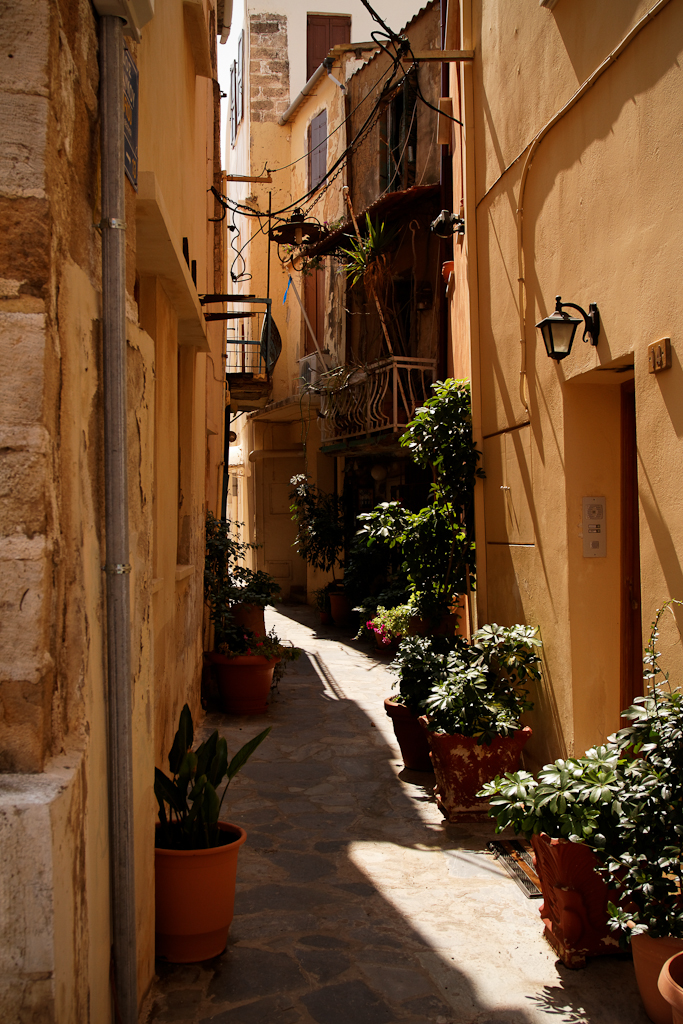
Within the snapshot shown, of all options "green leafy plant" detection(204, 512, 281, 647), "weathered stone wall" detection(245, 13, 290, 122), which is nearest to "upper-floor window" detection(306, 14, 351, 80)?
"weathered stone wall" detection(245, 13, 290, 122)

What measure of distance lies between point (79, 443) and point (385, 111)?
13.0 meters

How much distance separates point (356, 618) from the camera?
44.7 ft

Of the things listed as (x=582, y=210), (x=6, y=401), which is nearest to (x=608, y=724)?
(x=582, y=210)

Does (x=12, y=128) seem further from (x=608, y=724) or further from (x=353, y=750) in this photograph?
(x=353, y=750)

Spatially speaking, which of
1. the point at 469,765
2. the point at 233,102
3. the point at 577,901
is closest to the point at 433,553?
the point at 469,765

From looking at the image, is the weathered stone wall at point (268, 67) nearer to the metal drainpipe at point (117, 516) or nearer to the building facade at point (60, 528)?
the building facade at point (60, 528)

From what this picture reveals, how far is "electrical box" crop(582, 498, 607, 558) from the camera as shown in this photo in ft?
15.4

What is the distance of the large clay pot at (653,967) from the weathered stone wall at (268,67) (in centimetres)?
1830

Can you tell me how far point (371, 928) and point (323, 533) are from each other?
35.1 ft

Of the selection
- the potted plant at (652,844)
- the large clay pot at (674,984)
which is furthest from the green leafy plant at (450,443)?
the large clay pot at (674,984)

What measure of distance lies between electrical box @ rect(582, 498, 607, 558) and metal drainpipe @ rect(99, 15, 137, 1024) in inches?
116

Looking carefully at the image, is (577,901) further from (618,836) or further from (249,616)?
(249,616)

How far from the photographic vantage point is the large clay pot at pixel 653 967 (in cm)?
277

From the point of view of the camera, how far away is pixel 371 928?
377 centimetres
